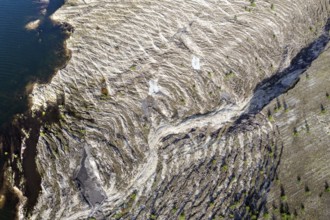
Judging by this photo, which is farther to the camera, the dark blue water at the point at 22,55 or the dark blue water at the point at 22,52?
the dark blue water at the point at 22,52

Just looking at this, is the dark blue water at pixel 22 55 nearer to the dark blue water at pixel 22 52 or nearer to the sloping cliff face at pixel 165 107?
the dark blue water at pixel 22 52

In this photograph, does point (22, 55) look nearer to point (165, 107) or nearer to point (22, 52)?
point (22, 52)

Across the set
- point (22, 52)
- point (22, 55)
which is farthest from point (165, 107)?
point (22, 52)

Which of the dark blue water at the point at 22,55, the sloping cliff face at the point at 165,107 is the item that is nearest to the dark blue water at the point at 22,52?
the dark blue water at the point at 22,55

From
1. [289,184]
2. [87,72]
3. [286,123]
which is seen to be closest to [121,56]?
[87,72]

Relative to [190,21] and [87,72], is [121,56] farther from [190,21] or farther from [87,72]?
[190,21]

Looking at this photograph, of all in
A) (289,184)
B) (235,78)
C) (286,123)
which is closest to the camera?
(289,184)

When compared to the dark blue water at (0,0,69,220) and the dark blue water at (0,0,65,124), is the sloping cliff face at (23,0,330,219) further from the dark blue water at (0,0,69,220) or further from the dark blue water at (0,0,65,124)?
the dark blue water at (0,0,65,124)
